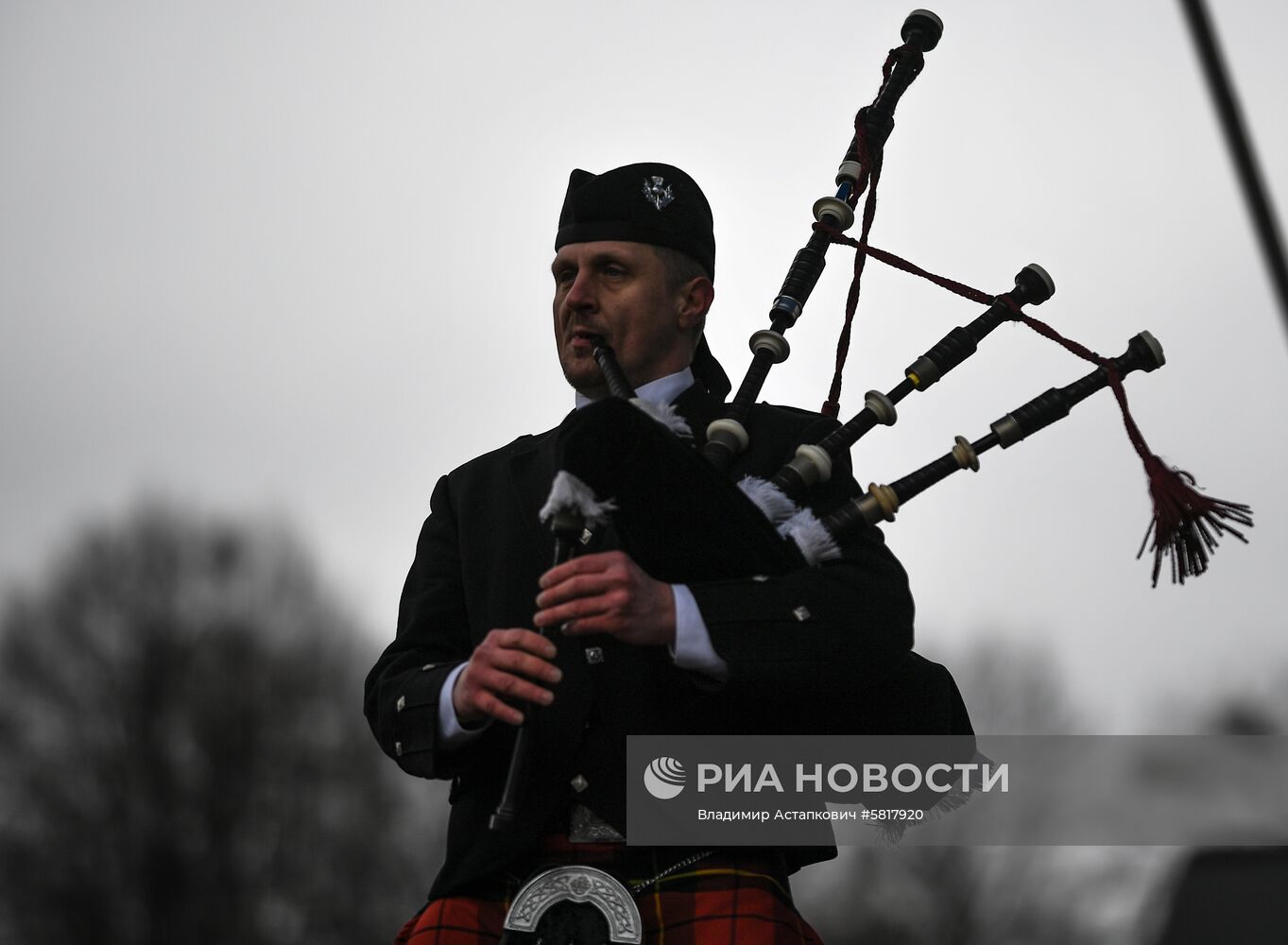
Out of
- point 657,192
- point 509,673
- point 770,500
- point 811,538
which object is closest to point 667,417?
point 770,500

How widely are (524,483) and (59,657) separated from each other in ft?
44.4

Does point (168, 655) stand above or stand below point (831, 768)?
above

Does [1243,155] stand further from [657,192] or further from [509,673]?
[657,192]

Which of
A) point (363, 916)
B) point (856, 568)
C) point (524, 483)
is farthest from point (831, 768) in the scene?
point (363, 916)

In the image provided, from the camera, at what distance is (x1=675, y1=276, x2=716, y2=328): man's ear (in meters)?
3.52

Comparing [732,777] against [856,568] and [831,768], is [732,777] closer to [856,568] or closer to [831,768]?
[831,768]

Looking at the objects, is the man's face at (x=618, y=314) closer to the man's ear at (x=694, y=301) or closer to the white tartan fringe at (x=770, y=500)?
the man's ear at (x=694, y=301)

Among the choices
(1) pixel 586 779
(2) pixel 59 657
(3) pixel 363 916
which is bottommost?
(1) pixel 586 779

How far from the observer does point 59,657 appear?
619 inches

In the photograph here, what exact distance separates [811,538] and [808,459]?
0.20m

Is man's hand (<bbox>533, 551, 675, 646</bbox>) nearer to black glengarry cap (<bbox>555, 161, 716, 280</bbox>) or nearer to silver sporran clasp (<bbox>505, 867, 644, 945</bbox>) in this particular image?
silver sporran clasp (<bbox>505, 867, 644, 945</bbox>)

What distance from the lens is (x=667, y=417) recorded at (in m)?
3.02

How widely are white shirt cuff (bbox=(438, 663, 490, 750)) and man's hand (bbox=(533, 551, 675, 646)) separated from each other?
0.31 m

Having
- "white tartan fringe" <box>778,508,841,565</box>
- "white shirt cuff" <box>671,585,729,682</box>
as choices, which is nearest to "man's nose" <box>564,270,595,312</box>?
"white tartan fringe" <box>778,508,841,565</box>
